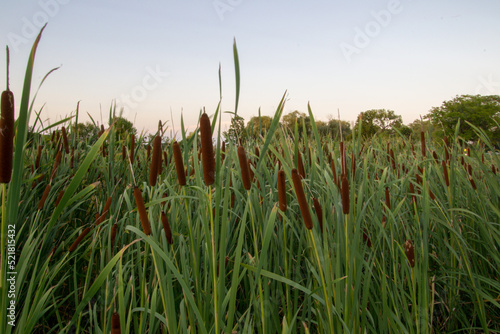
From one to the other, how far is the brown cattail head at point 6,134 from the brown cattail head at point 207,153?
1.44ft

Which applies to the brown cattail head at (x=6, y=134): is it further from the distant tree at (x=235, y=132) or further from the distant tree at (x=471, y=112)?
the distant tree at (x=471, y=112)

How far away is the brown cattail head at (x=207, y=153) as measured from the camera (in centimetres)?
81

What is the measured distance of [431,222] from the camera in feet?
6.82

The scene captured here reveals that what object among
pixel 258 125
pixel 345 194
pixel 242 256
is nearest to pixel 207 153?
pixel 345 194

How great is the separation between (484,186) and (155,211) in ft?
7.49

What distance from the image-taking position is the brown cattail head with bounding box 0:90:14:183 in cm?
75

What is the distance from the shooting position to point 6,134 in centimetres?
76

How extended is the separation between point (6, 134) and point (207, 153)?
466mm

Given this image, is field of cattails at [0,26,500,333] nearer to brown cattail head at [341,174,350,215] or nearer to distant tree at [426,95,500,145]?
brown cattail head at [341,174,350,215]

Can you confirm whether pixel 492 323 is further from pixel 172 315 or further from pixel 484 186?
pixel 172 315

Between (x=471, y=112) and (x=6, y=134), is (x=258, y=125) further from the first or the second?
(x=471, y=112)

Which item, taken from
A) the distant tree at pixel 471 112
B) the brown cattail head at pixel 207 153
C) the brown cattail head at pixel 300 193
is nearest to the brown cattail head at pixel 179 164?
the brown cattail head at pixel 207 153

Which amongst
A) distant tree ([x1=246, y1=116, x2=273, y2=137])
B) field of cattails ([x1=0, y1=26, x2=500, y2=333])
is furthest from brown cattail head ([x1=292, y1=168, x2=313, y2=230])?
distant tree ([x1=246, y1=116, x2=273, y2=137])

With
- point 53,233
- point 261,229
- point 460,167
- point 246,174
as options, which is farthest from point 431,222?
point 53,233
